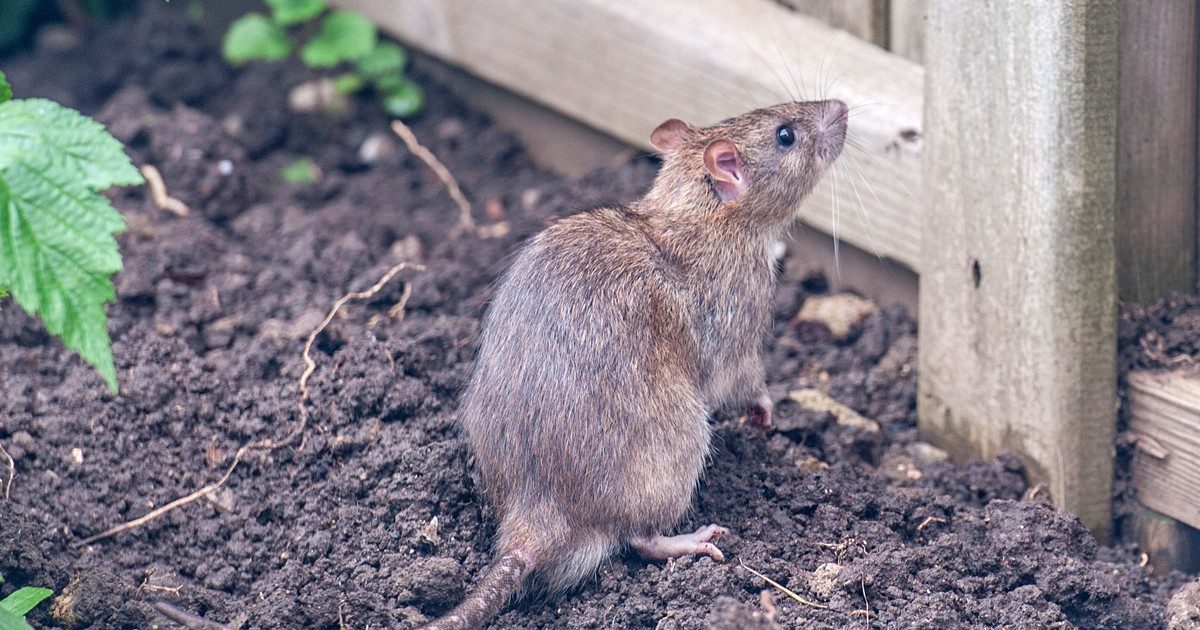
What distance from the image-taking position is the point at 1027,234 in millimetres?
3600

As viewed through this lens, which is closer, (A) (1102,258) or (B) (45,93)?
(A) (1102,258)

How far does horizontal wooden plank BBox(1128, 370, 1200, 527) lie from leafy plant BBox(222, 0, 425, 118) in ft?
11.1

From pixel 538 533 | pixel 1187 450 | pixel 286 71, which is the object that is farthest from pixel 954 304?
pixel 286 71

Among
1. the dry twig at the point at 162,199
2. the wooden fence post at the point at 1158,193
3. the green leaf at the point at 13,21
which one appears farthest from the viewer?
the green leaf at the point at 13,21

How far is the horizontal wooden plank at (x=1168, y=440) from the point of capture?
3.63 meters

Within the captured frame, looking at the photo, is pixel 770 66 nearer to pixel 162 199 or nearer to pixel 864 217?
pixel 864 217

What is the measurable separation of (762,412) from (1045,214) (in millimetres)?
1021

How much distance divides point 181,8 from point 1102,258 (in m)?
4.70

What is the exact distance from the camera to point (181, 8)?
21.6ft

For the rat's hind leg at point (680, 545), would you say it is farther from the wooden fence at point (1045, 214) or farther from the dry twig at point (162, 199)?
the dry twig at point (162, 199)

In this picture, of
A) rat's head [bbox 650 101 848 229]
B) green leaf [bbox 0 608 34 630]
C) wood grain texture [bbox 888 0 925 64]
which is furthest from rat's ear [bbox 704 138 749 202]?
green leaf [bbox 0 608 34 630]

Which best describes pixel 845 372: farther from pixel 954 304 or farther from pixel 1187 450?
pixel 1187 450

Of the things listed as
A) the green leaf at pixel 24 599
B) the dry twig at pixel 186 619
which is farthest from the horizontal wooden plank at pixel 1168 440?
the green leaf at pixel 24 599

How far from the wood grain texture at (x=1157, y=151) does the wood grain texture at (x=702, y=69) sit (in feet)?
1.93
